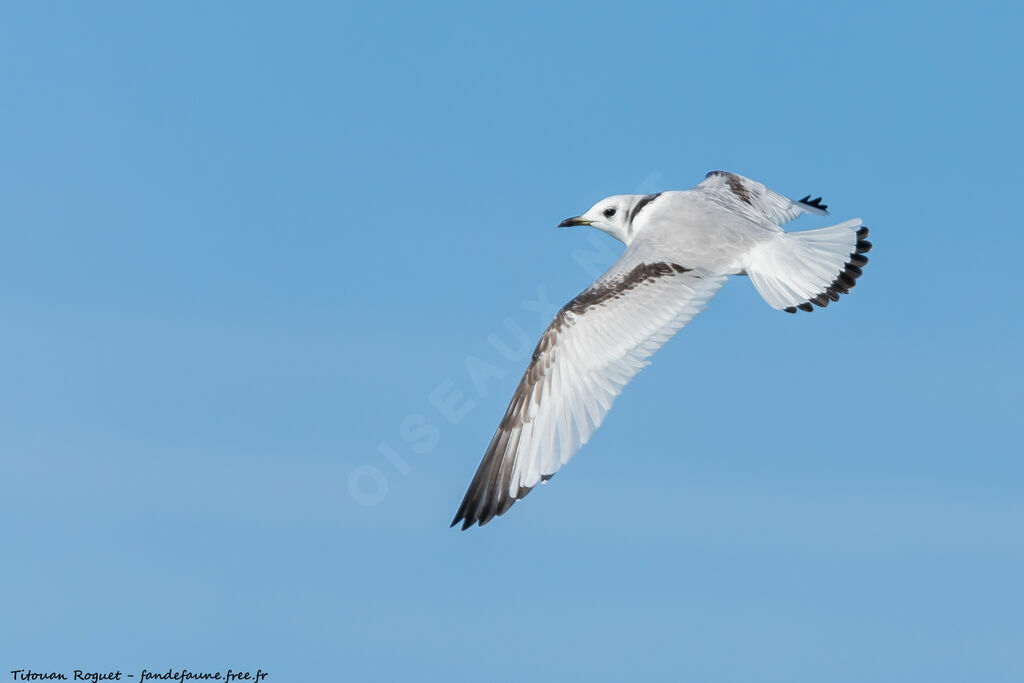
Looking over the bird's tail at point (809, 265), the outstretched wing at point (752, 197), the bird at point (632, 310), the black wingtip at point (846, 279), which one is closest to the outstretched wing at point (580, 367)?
the bird at point (632, 310)

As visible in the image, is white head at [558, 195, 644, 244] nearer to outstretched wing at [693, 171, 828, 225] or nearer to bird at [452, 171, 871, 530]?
outstretched wing at [693, 171, 828, 225]

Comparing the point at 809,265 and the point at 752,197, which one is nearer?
the point at 809,265

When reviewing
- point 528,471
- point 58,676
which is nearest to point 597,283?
point 528,471

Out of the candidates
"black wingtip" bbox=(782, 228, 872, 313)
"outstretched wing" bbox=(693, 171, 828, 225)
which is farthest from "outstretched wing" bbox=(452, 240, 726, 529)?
"outstretched wing" bbox=(693, 171, 828, 225)

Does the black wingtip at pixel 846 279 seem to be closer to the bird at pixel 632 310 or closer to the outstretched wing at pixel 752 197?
the bird at pixel 632 310

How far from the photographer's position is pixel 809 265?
741 cm

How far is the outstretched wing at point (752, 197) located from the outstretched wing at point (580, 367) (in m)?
1.68

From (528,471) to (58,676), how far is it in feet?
10.7

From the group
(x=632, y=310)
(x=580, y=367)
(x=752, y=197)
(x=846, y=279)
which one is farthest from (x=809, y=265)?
(x=752, y=197)

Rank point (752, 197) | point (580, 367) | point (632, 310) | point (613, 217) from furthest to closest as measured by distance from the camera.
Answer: point (752, 197) < point (613, 217) < point (632, 310) < point (580, 367)

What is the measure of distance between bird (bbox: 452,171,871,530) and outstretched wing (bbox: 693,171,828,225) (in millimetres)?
800

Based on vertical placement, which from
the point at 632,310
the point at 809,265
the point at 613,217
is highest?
the point at 613,217

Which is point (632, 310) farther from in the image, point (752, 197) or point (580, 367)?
point (752, 197)

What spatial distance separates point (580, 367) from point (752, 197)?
3.18m
